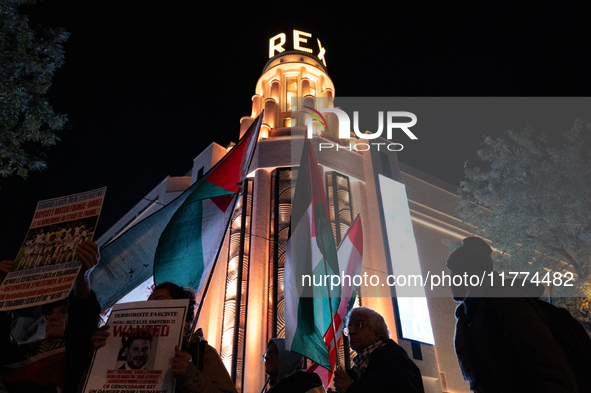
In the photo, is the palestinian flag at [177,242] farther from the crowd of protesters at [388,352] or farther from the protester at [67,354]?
the protester at [67,354]

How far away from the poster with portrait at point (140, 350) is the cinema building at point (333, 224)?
11316 millimetres

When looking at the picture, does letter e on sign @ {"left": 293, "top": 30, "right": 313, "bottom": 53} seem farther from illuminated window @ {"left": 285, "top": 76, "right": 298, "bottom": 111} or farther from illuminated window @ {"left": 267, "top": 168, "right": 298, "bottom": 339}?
illuminated window @ {"left": 267, "top": 168, "right": 298, "bottom": 339}

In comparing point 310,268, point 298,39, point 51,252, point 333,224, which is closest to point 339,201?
point 333,224

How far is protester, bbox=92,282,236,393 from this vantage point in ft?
7.28

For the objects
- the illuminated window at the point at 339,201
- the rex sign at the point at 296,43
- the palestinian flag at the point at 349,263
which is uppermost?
the rex sign at the point at 296,43

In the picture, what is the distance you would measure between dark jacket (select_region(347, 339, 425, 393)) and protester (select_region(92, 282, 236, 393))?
0.95 metres

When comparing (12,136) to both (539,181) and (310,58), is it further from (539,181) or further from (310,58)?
(310,58)

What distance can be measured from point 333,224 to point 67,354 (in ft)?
45.8

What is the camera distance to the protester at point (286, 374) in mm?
3051

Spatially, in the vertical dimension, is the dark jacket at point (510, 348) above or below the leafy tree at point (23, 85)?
below

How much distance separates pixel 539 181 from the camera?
1456 cm

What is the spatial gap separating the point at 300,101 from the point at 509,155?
10.3 metres

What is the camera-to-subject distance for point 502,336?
98.6 inches

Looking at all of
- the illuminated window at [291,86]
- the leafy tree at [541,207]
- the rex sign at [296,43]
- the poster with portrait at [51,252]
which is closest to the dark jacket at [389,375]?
the poster with portrait at [51,252]
